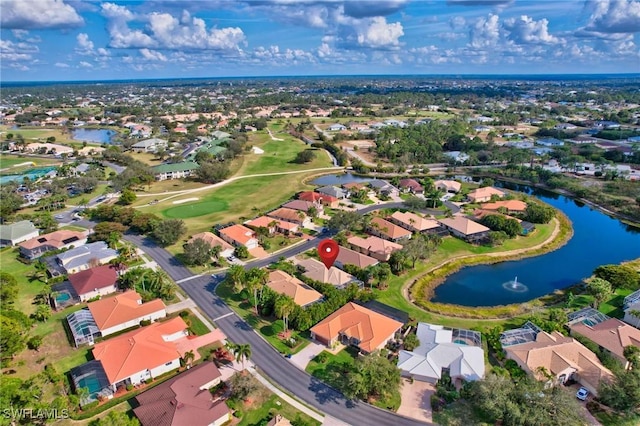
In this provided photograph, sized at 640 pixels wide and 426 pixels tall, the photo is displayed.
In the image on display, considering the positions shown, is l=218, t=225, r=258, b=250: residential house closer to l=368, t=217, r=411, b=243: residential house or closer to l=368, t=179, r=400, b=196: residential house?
l=368, t=217, r=411, b=243: residential house

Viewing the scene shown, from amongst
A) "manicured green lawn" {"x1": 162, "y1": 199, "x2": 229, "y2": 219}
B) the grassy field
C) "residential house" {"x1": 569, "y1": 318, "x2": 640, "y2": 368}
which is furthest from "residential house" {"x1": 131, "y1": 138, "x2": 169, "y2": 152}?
"residential house" {"x1": 569, "y1": 318, "x2": 640, "y2": 368}

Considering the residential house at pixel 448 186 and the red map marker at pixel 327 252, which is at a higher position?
the red map marker at pixel 327 252

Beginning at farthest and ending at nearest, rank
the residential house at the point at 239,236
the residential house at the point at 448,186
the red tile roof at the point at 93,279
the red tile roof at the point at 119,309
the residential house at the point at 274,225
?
1. the residential house at the point at 448,186
2. the residential house at the point at 274,225
3. the residential house at the point at 239,236
4. the red tile roof at the point at 93,279
5. the red tile roof at the point at 119,309

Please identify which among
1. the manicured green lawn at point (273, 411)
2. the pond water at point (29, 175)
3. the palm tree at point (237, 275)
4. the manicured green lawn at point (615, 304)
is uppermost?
the palm tree at point (237, 275)

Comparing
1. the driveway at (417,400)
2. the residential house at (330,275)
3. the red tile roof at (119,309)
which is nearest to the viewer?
the driveway at (417,400)

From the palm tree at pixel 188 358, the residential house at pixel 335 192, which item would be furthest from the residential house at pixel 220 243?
the residential house at pixel 335 192

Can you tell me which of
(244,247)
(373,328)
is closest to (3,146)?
(244,247)

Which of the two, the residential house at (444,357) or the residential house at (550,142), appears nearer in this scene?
the residential house at (444,357)

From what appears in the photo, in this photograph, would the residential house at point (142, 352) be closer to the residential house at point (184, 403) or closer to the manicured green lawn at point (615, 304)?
the residential house at point (184, 403)
